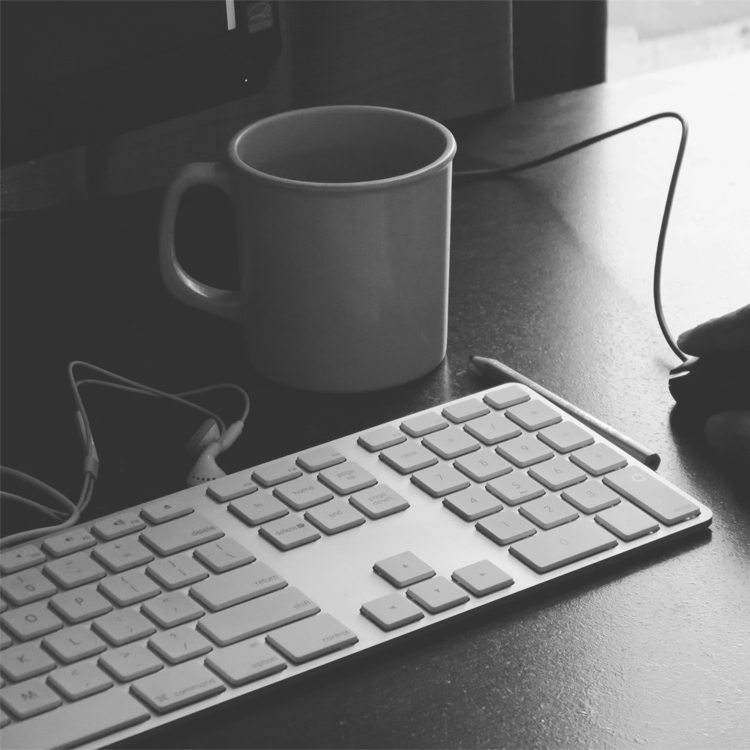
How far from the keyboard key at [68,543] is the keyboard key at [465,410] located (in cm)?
19

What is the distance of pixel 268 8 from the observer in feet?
2.03

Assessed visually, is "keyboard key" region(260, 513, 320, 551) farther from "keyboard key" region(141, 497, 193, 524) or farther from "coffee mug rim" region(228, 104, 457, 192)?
"coffee mug rim" region(228, 104, 457, 192)

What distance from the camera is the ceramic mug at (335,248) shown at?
55 centimetres

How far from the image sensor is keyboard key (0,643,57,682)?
39cm

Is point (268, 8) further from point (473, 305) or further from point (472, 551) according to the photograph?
point (472, 551)

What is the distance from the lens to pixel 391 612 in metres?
0.42

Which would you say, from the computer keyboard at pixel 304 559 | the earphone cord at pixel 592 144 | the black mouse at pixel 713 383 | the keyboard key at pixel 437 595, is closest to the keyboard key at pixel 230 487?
the computer keyboard at pixel 304 559

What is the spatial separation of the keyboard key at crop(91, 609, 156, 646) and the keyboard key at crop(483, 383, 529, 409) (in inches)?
8.7

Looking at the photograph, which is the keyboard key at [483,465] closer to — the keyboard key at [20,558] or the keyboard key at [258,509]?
the keyboard key at [258,509]

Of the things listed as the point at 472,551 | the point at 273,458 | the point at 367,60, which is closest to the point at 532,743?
the point at 472,551

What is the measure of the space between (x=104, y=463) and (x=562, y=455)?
23 cm

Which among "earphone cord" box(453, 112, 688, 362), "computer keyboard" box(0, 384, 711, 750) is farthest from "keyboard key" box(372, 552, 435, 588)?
"earphone cord" box(453, 112, 688, 362)

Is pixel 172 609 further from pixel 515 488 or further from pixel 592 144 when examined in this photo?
pixel 592 144

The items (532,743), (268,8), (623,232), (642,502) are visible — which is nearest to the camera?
(532,743)
